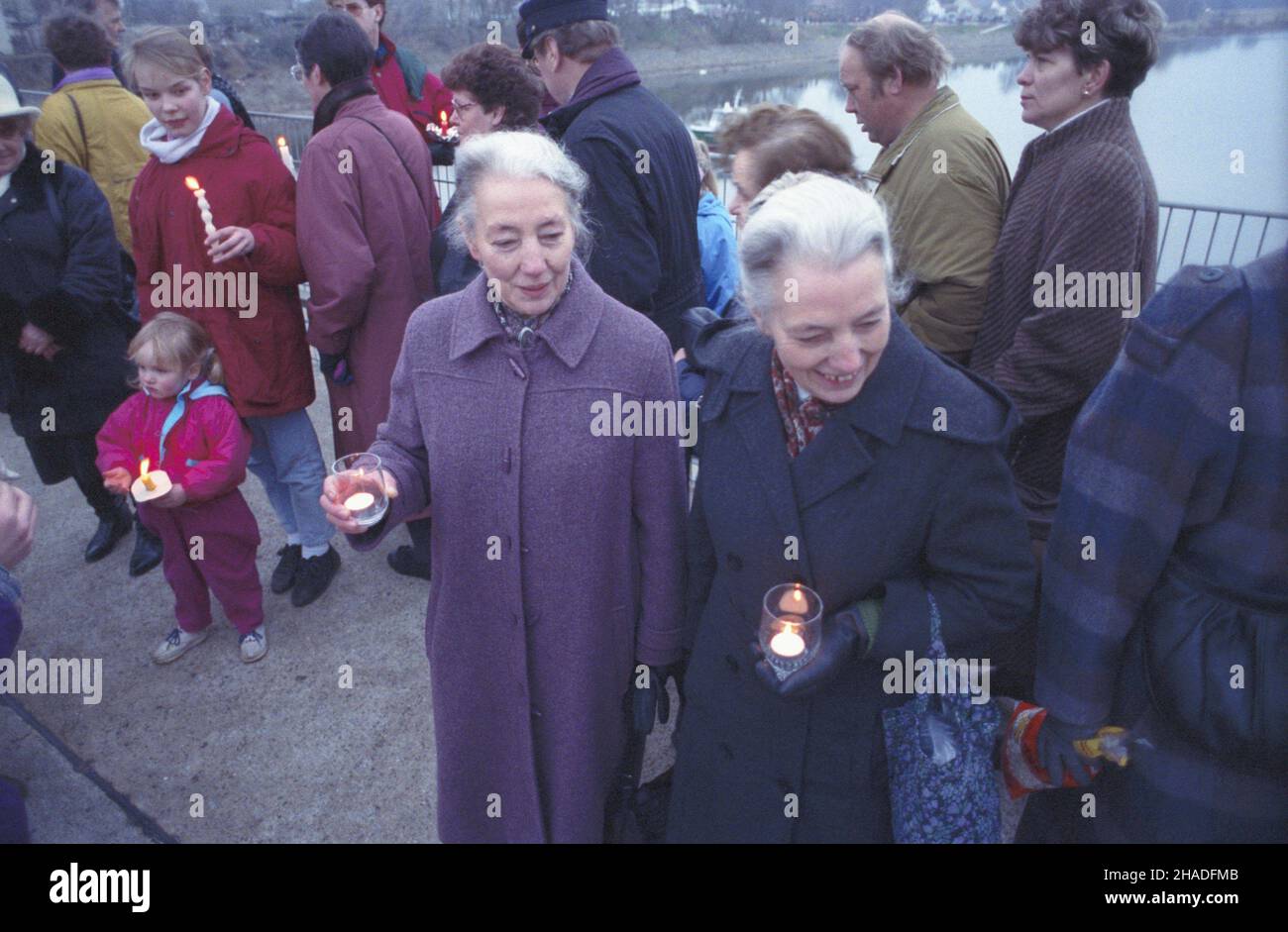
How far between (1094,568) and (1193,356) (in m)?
0.41

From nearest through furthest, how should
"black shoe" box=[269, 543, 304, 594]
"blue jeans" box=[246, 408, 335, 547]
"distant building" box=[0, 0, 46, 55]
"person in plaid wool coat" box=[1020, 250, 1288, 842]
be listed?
1. "person in plaid wool coat" box=[1020, 250, 1288, 842]
2. "blue jeans" box=[246, 408, 335, 547]
3. "black shoe" box=[269, 543, 304, 594]
4. "distant building" box=[0, 0, 46, 55]

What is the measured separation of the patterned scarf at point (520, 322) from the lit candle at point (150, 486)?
1.70 m

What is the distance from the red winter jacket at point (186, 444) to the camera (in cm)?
297

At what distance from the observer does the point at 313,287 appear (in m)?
3.19

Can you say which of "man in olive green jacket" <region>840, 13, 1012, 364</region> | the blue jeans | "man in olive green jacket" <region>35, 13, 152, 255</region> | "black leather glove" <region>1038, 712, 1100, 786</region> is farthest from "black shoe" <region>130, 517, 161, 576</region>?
"black leather glove" <region>1038, 712, 1100, 786</region>

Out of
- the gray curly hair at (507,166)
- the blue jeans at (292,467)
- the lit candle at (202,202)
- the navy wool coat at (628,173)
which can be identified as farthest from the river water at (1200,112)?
the blue jeans at (292,467)

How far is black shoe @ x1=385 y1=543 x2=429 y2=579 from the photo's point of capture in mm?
3795

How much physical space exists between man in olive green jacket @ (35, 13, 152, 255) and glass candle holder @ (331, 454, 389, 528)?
3.38 metres

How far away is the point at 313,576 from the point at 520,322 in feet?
7.56

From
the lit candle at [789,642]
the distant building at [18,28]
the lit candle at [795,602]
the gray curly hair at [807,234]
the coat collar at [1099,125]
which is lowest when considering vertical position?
the lit candle at [789,642]

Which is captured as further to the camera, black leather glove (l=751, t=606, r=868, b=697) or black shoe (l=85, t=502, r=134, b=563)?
black shoe (l=85, t=502, r=134, b=563)

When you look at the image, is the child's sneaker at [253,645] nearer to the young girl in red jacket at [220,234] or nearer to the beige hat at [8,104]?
the young girl in red jacket at [220,234]

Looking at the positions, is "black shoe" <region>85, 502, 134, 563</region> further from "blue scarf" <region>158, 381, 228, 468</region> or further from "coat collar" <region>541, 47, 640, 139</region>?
"coat collar" <region>541, 47, 640, 139</region>
